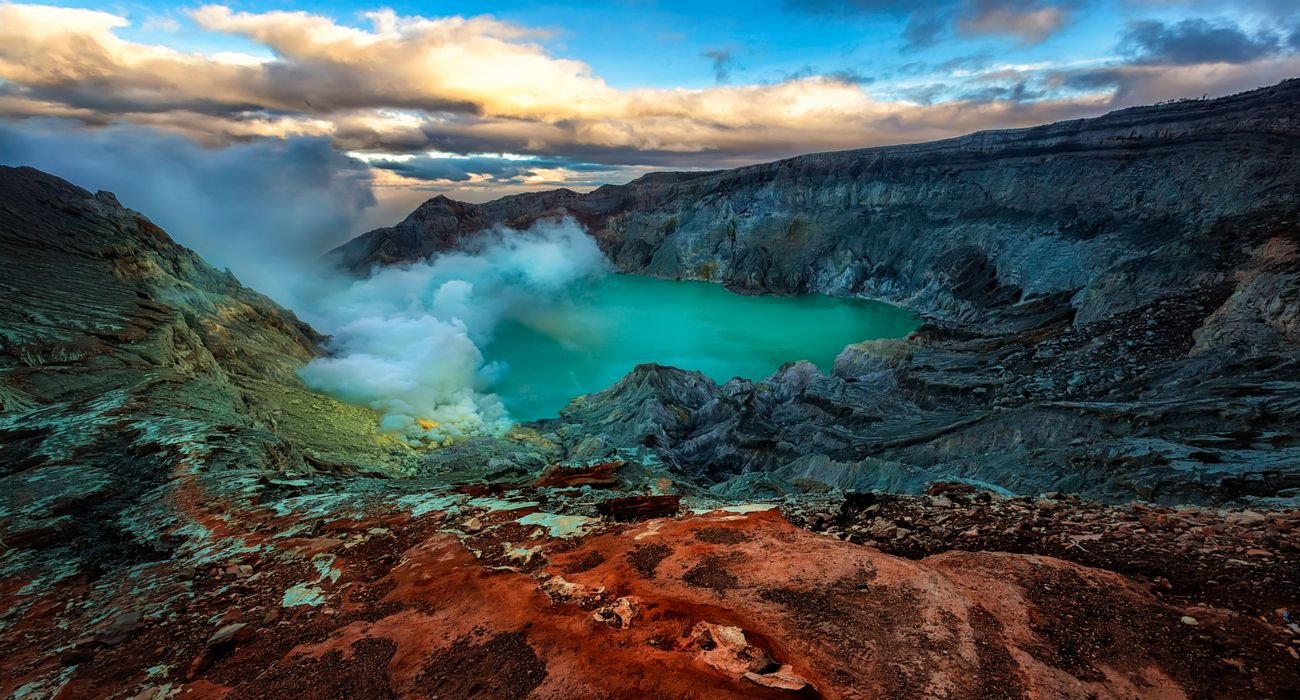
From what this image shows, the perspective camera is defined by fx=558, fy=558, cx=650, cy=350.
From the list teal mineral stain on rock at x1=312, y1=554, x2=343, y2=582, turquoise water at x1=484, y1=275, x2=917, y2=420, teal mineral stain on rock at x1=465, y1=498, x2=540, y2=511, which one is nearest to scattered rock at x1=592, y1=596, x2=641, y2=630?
teal mineral stain on rock at x1=312, y1=554, x2=343, y2=582

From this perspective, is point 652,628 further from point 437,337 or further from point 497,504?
point 437,337

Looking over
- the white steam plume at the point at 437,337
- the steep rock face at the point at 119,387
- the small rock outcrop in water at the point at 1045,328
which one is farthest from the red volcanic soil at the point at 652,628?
the white steam plume at the point at 437,337

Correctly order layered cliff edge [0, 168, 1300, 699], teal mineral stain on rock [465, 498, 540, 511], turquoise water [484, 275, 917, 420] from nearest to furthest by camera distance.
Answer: layered cliff edge [0, 168, 1300, 699] → teal mineral stain on rock [465, 498, 540, 511] → turquoise water [484, 275, 917, 420]

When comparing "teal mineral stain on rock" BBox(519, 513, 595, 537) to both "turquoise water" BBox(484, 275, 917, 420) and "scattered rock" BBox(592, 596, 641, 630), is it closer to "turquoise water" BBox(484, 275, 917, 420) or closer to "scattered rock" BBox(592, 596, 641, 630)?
"scattered rock" BBox(592, 596, 641, 630)

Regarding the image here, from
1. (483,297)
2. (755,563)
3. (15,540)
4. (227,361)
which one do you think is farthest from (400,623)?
(483,297)

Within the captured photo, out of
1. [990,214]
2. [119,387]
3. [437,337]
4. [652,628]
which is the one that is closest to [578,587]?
[652,628]

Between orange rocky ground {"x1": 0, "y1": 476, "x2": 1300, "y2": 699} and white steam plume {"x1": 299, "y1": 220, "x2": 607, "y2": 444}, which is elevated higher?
orange rocky ground {"x1": 0, "y1": 476, "x2": 1300, "y2": 699}

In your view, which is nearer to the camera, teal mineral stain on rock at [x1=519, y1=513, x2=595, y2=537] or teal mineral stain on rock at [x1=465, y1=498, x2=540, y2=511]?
teal mineral stain on rock at [x1=519, y1=513, x2=595, y2=537]
